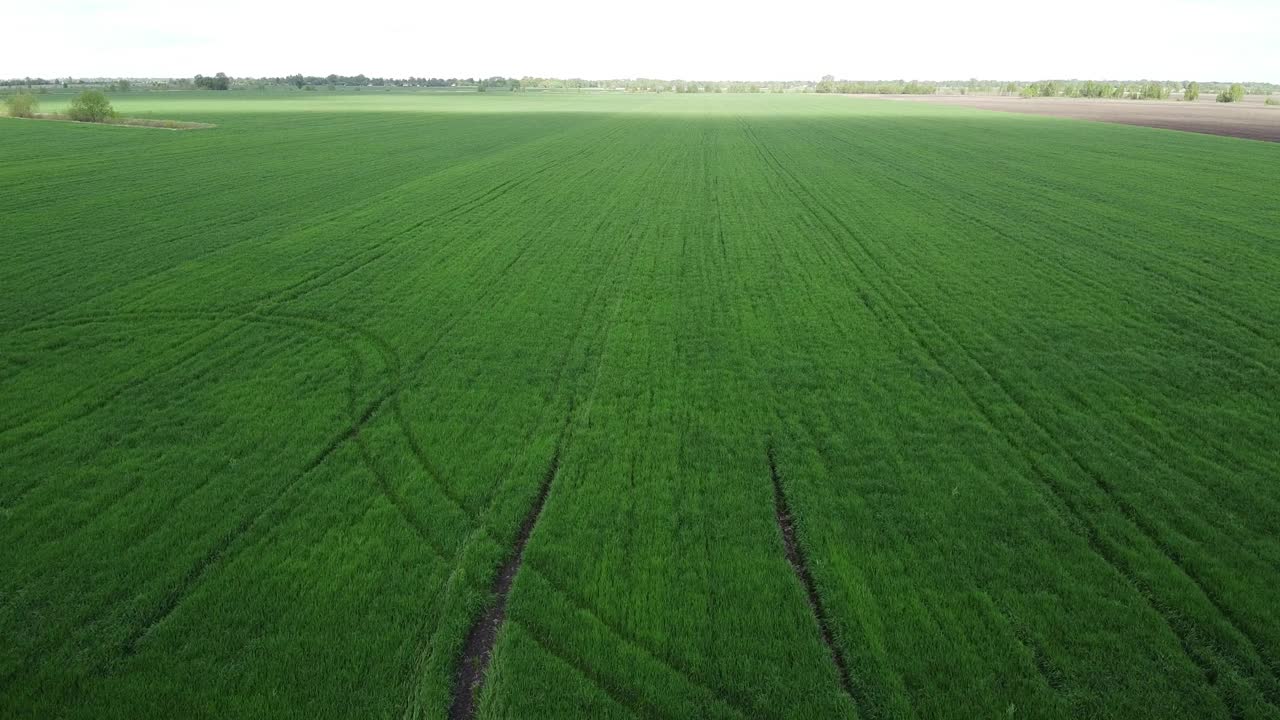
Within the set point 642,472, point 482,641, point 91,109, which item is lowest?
point 482,641

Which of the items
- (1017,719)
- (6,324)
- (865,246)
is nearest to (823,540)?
(1017,719)

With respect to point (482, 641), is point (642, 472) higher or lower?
higher

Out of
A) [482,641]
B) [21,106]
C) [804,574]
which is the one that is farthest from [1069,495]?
[21,106]

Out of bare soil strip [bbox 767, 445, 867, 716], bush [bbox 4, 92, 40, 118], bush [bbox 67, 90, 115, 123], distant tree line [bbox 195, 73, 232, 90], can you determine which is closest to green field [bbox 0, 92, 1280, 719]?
bare soil strip [bbox 767, 445, 867, 716]

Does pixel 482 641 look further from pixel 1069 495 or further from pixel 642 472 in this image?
pixel 1069 495

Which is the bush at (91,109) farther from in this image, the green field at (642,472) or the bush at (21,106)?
the green field at (642,472)

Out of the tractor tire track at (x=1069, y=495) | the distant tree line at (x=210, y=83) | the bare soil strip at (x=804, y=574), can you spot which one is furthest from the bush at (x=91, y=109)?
the distant tree line at (x=210, y=83)

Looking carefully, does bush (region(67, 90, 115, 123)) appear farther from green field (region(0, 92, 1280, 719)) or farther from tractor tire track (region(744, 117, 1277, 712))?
tractor tire track (region(744, 117, 1277, 712))
